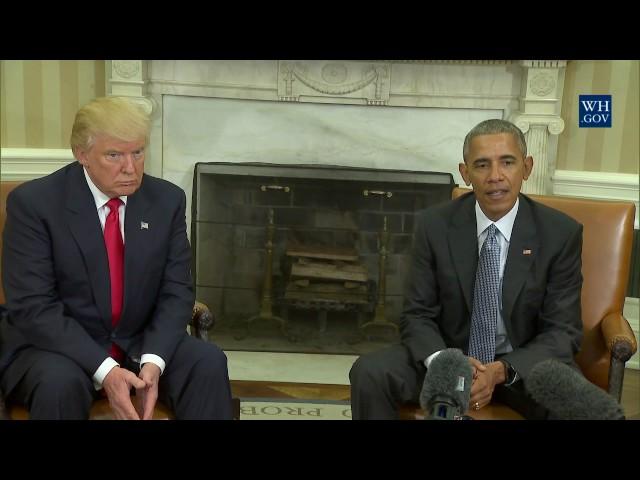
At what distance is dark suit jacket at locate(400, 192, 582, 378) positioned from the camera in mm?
2408

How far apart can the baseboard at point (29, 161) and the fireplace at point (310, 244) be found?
0.68 m

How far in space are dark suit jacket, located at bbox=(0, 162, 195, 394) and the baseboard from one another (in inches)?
77.3

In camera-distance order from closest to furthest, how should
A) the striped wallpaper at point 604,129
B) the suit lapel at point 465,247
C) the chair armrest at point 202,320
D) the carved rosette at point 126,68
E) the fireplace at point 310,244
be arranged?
the suit lapel at point 465,247 < the chair armrest at point 202,320 < the striped wallpaper at point 604,129 < the carved rosette at point 126,68 < the fireplace at point 310,244

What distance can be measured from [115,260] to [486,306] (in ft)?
3.42

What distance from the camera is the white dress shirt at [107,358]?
2191 mm

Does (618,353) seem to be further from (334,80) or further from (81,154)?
(334,80)

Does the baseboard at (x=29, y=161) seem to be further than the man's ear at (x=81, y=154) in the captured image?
Yes

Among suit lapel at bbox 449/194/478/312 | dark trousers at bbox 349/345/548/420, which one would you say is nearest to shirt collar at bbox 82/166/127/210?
dark trousers at bbox 349/345/548/420

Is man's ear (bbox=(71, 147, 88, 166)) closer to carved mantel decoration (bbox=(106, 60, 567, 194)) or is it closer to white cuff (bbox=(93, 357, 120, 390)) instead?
white cuff (bbox=(93, 357, 120, 390))

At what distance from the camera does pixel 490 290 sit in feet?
7.97

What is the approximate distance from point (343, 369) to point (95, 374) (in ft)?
7.03

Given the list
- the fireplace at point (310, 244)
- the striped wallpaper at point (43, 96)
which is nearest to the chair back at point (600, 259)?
the fireplace at point (310, 244)

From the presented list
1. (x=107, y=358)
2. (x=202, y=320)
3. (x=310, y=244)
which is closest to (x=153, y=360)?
(x=107, y=358)

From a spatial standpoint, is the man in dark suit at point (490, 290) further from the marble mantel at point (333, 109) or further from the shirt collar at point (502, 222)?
the marble mantel at point (333, 109)
